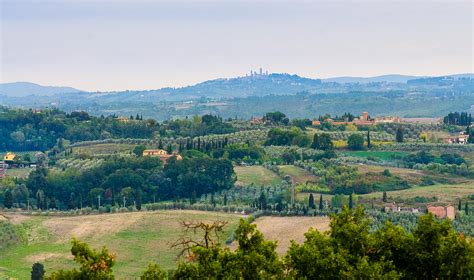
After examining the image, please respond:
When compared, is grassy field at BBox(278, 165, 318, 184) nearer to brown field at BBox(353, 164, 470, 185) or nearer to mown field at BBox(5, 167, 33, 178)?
brown field at BBox(353, 164, 470, 185)

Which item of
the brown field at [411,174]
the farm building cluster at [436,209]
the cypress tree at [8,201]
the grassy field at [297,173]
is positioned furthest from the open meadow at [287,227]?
the brown field at [411,174]

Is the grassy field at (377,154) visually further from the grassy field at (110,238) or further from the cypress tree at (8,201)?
the cypress tree at (8,201)

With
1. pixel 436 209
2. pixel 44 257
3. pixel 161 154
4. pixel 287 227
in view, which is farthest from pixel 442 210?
pixel 161 154

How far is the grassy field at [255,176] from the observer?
76.9m

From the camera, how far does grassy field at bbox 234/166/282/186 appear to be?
76938 mm

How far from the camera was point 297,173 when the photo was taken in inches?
3182

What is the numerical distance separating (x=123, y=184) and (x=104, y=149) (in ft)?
94.1

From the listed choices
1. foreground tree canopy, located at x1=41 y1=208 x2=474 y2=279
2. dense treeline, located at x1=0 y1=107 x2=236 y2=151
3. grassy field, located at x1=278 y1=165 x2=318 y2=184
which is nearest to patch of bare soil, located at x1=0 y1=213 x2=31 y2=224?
grassy field, located at x1=278 y1=165 x2=318 y2=184

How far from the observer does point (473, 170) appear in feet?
273

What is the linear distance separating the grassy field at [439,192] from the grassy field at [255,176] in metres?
9.01

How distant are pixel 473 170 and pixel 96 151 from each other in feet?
126

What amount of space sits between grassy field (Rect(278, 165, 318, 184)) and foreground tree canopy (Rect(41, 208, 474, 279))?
5493 cm

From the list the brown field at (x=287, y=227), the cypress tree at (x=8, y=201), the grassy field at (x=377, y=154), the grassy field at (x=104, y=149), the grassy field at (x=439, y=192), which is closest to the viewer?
the brown field at (x=287, y=227)

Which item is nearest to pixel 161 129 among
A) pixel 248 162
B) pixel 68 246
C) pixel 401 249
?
pixel 248 162
